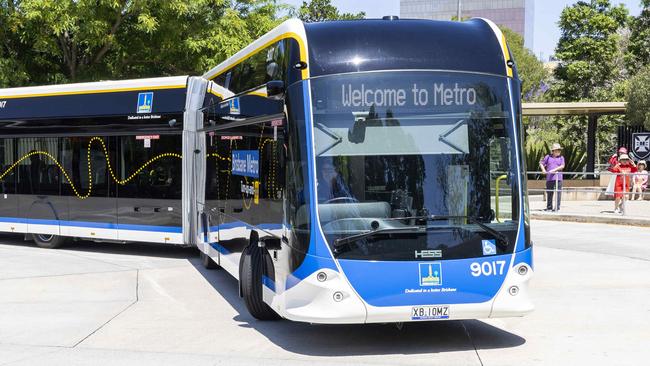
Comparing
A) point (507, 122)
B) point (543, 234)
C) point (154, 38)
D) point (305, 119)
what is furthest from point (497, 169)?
point (154, 38)

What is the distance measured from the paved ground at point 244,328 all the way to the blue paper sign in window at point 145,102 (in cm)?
271

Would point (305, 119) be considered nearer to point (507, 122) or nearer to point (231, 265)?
→ point (507, 122)

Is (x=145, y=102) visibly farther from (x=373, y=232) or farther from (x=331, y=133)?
(x=373, y=232)

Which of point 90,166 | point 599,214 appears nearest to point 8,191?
point 90,166

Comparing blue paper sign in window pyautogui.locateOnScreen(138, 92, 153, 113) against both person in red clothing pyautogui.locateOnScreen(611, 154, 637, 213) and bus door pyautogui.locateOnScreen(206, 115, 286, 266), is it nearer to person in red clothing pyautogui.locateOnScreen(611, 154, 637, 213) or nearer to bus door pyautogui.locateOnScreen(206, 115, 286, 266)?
bus door pyautogui.locateOnScreen(206, 115, 286, 266)

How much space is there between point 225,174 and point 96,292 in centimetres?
230

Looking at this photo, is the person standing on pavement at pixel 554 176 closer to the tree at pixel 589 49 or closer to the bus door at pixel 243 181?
the bus door at pixel 243 181

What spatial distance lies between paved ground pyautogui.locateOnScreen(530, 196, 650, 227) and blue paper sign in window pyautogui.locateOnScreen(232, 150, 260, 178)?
500 inches

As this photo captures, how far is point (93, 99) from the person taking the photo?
1458 centimetres

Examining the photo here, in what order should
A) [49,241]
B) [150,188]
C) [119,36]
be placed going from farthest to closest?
[119,36]
[49,241]
[150,188]

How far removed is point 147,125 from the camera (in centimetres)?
1398

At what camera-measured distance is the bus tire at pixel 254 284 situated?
855 cm

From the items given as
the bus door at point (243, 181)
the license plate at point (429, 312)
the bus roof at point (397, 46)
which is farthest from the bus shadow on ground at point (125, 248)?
the license plate at point (429, 312)

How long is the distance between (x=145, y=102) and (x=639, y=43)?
27911 mm
